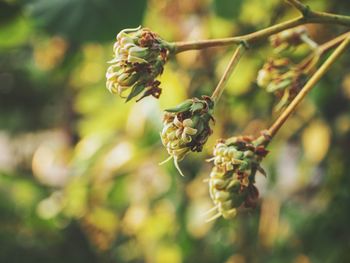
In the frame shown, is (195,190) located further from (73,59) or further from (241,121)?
(73,59)

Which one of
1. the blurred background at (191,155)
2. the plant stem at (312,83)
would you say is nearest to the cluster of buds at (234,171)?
the plant stem at (312,83)

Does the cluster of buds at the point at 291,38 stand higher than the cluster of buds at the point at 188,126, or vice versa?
the cluster of buds at the point at 291,38

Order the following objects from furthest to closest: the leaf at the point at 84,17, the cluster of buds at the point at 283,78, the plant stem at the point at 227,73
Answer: the leaf at the point at 84,17, the cluster of buds at the point at 283,78, the plant stem at the point at 227,73

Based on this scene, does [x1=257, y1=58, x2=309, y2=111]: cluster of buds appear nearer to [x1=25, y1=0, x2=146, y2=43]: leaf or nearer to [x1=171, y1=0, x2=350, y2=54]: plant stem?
[x1=171, y1=0, x2=350, y2=54]: plant stem

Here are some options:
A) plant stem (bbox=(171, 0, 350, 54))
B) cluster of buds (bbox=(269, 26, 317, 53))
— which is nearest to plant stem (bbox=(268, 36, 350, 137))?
plant stem (bbox=(171, 0, 350, 54))

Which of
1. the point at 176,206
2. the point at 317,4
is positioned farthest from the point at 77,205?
the point at 317,4

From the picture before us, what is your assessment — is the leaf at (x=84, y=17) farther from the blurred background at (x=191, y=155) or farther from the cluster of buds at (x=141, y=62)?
the cluster of buds at (x=141, y=62)
